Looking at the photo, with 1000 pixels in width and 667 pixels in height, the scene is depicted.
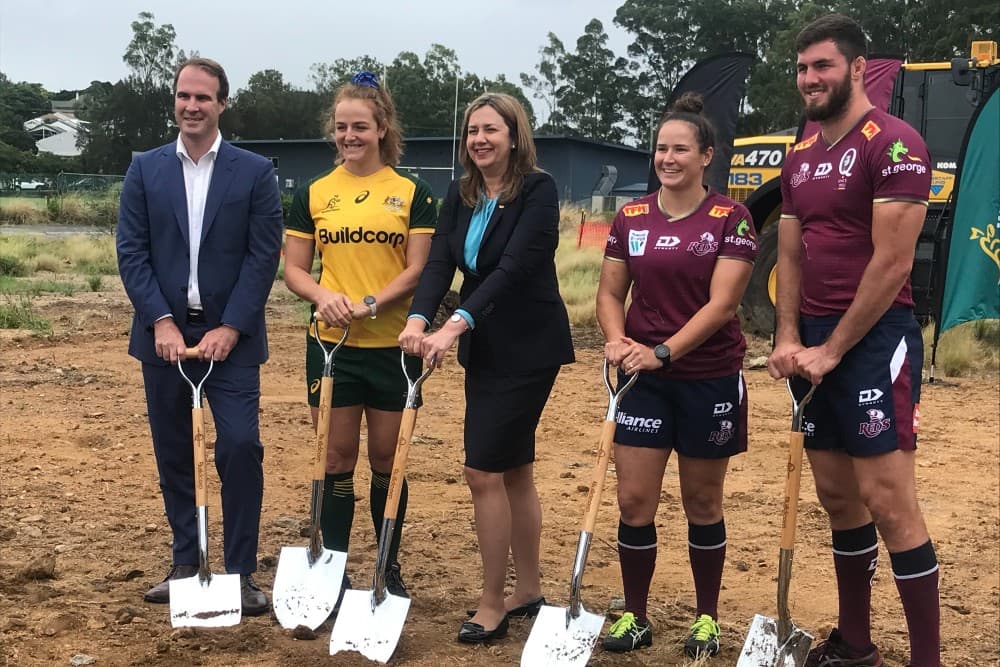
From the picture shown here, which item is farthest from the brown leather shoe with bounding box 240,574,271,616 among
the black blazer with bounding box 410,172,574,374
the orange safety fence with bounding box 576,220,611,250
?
the orange safety fence with bounding box 576,220,611,250

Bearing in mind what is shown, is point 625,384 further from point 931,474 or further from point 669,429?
point 931,474

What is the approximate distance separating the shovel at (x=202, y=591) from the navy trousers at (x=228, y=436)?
0.17 meters

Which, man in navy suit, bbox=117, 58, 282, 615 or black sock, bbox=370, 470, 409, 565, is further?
black sock, bbox=370, 470, 409, 565

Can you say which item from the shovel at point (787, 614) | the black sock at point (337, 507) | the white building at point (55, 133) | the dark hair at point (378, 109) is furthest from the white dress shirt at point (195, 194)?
the white building at point (55, 133)

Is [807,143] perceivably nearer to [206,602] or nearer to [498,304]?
[498,304]

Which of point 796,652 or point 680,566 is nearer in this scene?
point 796,652

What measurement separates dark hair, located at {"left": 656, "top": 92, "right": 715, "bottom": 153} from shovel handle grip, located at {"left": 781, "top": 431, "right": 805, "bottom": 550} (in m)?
1.10

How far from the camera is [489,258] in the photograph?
4.03 metres

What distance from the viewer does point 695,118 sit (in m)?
3.91

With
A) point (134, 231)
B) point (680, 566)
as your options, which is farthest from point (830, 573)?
point (134, 231)

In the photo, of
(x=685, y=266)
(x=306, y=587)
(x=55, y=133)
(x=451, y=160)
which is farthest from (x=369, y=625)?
(x=55, y=133)

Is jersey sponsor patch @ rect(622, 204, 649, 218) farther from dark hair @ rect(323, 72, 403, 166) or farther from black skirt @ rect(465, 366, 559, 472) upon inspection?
dark hair @ rect(323, 72, 403, 166)

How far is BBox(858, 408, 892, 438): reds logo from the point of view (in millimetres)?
3516

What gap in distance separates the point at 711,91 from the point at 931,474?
183 inches
